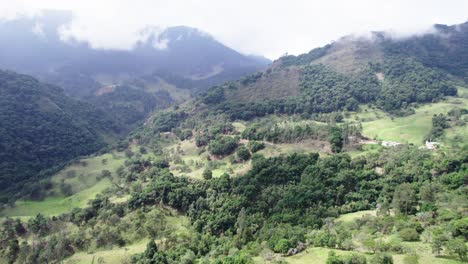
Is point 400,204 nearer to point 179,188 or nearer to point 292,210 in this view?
point 292,210

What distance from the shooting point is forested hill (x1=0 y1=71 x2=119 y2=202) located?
114438mm

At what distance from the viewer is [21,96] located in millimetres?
158250

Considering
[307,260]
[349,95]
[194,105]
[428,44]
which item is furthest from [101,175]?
[428,44]

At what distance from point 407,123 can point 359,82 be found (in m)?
43.6

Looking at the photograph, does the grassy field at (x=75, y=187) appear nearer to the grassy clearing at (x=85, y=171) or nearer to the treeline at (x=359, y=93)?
the grassy clearing at (x=85, y=171)

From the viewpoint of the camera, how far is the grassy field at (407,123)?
105125 mm

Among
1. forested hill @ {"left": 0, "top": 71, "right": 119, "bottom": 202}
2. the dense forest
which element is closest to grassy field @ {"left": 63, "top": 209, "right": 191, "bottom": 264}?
the dense forest

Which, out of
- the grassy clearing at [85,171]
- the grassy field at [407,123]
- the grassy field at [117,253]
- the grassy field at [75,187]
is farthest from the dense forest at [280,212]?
the grassy clearing at [85,171]

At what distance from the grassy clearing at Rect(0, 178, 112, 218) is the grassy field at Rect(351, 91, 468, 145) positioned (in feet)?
274

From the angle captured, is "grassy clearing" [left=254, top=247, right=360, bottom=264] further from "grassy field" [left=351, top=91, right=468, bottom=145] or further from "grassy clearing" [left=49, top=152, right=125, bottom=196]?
"grassy clearing" [left=49, top=152, right=125, bottom=196]

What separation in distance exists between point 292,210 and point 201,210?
18.7 m

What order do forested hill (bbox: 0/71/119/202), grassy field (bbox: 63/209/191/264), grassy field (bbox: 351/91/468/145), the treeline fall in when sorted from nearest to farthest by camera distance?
1. grassy field (bbox: 63/209/191/264)
2. grassy field (bbox: 351/91/468/145)
3. forested hill (bbox: 0/71/119/202)
4. the treeline

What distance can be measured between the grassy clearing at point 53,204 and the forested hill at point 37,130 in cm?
461

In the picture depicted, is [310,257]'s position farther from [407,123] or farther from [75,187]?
[407,123]
